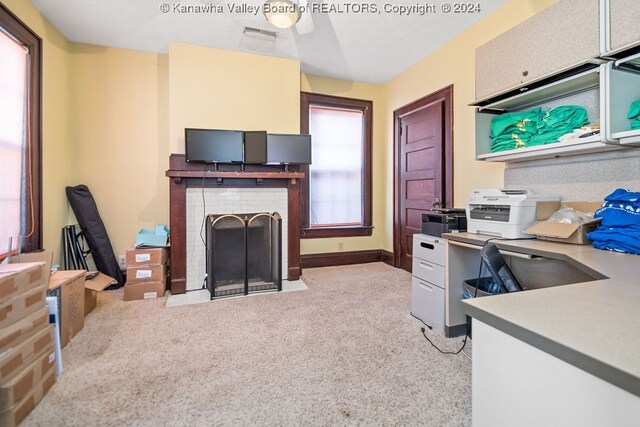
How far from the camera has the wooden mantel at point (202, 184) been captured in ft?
10.4

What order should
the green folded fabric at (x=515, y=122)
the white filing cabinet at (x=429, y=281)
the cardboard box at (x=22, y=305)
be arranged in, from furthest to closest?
the white filing cabinet at (x=429, y=281) → the green folded fabric at (x=515, y=122) → the cardboard box at (x=22, y=305)

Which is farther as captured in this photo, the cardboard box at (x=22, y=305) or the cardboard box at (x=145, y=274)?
the cardboard box at (x=145, y=274)

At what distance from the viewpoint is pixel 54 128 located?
9.92 feet

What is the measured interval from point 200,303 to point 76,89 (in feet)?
9.16

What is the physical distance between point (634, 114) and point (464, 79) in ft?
5.68

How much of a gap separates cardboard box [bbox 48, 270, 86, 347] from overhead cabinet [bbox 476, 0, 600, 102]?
11.6 ft

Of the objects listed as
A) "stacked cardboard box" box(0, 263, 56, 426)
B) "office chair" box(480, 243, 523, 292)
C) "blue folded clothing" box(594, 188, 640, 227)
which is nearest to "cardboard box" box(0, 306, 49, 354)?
"stacked cardboard box" box(0, 263, 56, 426)

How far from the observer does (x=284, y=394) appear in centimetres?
159

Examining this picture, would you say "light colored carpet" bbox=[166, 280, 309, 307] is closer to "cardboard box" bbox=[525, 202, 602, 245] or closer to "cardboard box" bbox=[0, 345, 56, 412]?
"cardboard box" bbox=[0, 345, 56, 412]

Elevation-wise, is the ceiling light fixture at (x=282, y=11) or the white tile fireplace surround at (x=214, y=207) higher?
the ceiling light fixture at (x=282, y=11)

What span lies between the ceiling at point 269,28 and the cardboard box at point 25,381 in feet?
9.43

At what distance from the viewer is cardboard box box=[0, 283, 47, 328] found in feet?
4.66

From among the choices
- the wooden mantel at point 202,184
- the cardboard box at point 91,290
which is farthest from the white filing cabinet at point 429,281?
the cardboard box at point 91,290

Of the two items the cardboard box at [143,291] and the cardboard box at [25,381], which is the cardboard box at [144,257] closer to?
the cardboard box at [143,291]
